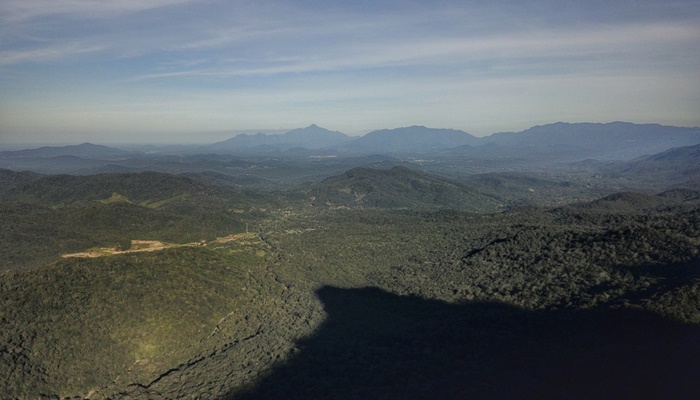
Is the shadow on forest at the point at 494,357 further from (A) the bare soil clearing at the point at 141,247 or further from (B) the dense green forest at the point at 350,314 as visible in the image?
(A) the bare soil clearing at the point at 141,247

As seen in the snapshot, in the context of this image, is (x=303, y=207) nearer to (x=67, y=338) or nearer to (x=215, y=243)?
(x=215, y=243)

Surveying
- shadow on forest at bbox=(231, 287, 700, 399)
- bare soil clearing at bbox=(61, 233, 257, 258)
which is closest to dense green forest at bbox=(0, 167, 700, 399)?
shadow on forest at bbox=(231, 287, 700, 399)

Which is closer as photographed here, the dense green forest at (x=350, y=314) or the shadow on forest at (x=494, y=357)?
the shadow on forest at (x=494, y=357)

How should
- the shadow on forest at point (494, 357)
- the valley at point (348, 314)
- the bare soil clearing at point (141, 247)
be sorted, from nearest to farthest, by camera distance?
the shadow on forest at point (494, 357)
the valley at point (348, 314)
the bare soil clearing at point (141, 247)

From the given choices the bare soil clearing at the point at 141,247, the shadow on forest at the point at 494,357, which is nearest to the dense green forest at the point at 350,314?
the shadow on forest at the point at 494,357

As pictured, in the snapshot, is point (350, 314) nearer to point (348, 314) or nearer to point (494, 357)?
point (348, 314)

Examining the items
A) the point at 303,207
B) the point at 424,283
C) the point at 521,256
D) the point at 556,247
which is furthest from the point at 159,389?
the point at 303,207
